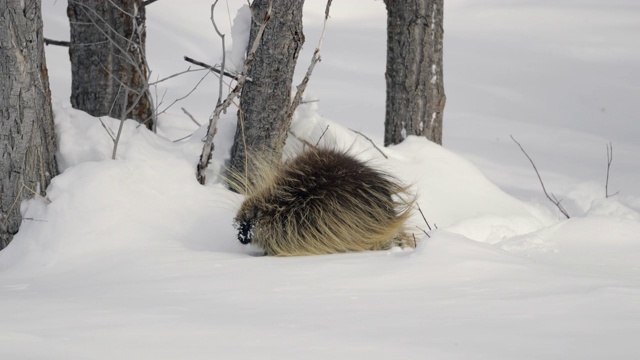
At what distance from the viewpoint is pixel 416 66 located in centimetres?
544

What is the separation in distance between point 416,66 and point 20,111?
2678 mm

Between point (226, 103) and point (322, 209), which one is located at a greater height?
point (226, 103)

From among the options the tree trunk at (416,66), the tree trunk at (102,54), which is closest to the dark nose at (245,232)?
the tree trunk at (102,54)

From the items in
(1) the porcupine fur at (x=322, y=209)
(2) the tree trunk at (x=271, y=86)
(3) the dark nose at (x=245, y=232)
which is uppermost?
(2) the tree trunk at (x=271, y=86)

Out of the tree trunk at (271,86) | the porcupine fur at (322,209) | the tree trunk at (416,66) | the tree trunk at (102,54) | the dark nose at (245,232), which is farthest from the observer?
the tree trunk at (416,66)

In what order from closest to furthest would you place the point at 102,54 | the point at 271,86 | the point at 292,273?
the point at 292,273 → the point at 271,86 → the point at 102,54

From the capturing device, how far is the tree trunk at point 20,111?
3609 millimetres

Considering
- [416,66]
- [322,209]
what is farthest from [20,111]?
[416,66]

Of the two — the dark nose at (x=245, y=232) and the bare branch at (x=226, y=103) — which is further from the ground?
the bare branch at (x=226, y=103)

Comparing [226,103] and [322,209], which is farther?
[226,103]

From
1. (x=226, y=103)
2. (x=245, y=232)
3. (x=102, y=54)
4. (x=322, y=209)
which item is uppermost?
(x=226, y=103)

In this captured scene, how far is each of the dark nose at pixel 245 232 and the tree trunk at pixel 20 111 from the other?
36.6 inches

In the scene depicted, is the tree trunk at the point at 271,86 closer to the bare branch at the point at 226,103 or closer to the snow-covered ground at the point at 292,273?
the bare branch at the point at 226,103

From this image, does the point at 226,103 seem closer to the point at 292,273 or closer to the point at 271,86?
the point at 271,86
